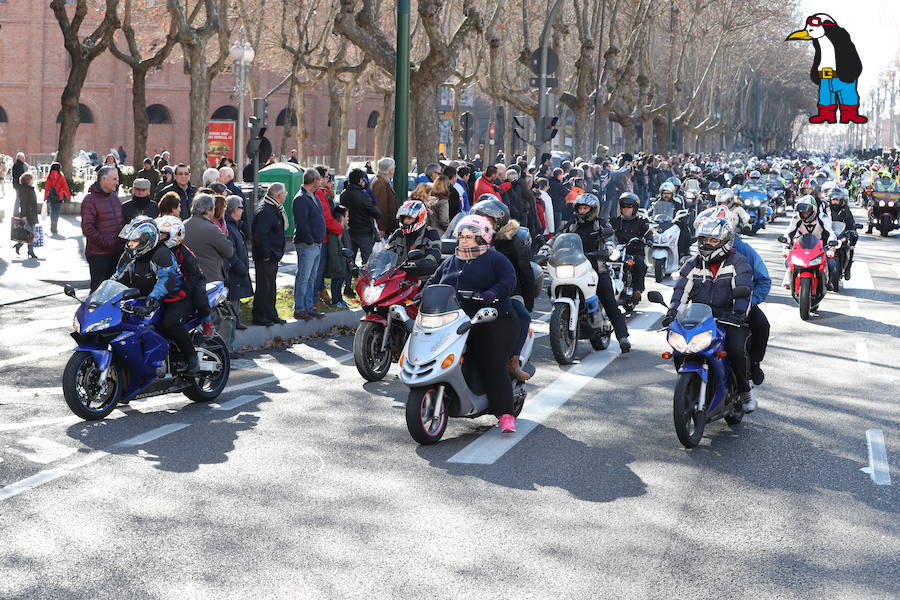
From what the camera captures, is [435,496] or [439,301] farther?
[439,301]

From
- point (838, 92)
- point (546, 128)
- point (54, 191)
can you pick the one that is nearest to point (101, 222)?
point (54, 191)

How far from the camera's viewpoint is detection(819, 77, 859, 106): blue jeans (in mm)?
59750

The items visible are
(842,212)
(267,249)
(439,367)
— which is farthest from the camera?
(842,212)

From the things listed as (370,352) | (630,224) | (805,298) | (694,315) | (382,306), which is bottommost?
(370,352)

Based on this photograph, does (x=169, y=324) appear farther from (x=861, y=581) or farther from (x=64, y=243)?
(x=64, y=243)

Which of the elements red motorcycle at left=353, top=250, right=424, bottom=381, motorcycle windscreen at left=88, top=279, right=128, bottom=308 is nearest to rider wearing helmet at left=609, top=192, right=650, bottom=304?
red motorcycle at left=353, top=250, right=424, bottom=381

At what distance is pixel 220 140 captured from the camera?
29078mm

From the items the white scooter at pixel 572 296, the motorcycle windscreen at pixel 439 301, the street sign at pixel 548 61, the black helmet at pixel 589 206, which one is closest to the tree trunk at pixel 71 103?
the street sign at pixel 548 61

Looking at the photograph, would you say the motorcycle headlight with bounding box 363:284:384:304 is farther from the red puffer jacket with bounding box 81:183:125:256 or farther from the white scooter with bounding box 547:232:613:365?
the red puffer jacket with bounding box 81:183:125:256

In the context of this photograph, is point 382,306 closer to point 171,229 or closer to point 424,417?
point 171,229

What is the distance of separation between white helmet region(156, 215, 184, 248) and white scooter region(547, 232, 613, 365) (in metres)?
3.86

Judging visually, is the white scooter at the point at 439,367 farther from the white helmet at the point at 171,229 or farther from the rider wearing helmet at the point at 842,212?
the rider wearing helmet at the point at 842,212

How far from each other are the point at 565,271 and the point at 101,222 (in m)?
4.69

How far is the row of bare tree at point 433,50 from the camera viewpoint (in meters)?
Answer: 25.6
